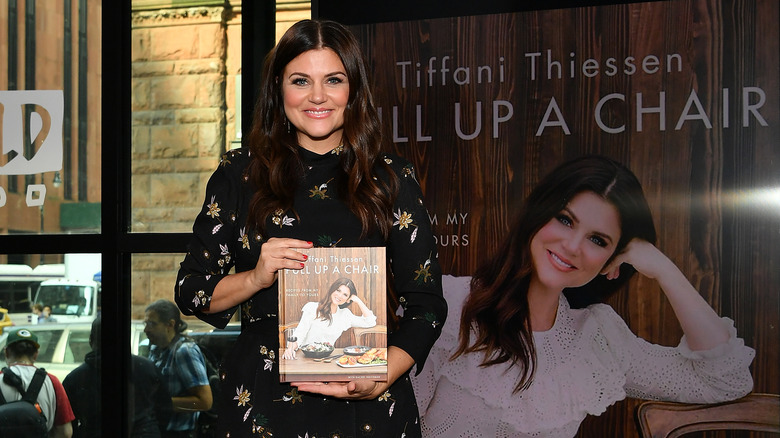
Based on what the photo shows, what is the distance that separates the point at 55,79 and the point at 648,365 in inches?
111

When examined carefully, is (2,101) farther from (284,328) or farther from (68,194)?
(284,328)

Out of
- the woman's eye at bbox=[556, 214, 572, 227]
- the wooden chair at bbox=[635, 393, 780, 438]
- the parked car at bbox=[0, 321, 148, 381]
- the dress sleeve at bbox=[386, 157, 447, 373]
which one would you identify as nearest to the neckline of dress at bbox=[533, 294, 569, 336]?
the woman's eye at bbox=[556, 214, 572, 227]

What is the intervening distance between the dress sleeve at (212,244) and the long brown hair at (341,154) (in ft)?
0.21

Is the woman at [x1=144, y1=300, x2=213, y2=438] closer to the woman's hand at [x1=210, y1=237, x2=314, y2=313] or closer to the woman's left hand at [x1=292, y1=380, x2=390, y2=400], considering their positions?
the woman's hand at [x1=210, y1=237, x2=314, y2=313]

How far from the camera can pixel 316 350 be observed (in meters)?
1.74

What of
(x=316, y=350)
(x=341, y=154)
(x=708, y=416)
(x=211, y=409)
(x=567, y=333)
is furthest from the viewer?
(x=211, y=409)

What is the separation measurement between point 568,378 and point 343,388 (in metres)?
1.58

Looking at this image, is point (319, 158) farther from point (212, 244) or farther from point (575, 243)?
point (575, 243)

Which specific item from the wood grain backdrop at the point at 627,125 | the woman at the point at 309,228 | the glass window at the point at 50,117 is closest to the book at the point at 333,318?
the woman at the point at 309,228

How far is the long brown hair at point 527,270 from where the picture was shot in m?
3.12

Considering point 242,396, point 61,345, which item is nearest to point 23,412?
point 61,345

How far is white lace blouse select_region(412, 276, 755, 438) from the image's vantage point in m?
3.06

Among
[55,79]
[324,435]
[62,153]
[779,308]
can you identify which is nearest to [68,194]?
[62,153]

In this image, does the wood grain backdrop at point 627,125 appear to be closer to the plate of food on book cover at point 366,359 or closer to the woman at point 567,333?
the woman at point 567,333
